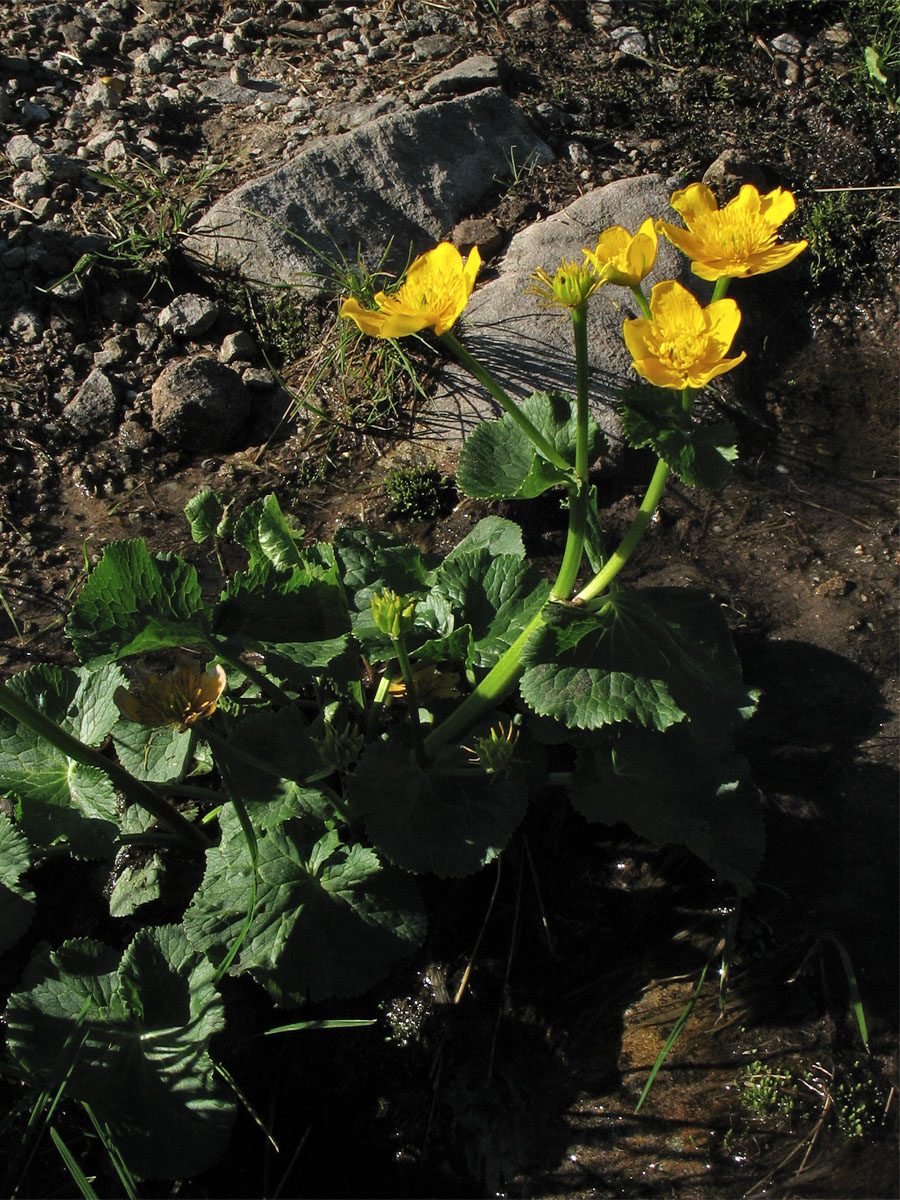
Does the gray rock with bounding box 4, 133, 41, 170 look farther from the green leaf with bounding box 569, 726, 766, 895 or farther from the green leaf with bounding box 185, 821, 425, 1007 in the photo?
the green leaf with bounding box 569, 726, 766, 895

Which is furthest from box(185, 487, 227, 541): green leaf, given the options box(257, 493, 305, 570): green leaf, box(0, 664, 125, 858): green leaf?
box(0, 664, 125, 858): green leaf

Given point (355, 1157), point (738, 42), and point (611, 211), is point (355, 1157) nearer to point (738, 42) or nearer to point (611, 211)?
point (611, 211)

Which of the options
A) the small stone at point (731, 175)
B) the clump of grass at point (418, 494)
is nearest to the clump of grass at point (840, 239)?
the small stone at point (731, 175)

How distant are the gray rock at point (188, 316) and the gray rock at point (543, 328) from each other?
0.82 metres

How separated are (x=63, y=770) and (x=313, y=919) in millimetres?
574

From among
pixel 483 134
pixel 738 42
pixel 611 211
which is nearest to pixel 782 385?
pixel 611 211

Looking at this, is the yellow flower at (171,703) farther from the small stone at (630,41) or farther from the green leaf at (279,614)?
the small stone at (630,41)

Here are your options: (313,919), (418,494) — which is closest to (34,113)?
(418,494)

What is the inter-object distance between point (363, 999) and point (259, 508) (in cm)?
111

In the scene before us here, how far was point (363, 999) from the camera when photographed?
2.28 metres

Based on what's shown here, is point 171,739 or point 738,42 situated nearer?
point 171,739

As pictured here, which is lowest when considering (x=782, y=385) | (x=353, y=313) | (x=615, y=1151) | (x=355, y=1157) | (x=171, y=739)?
(x=615, y=1151)

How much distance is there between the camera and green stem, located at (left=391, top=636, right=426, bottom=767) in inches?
71.8

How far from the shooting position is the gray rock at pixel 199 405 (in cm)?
324
